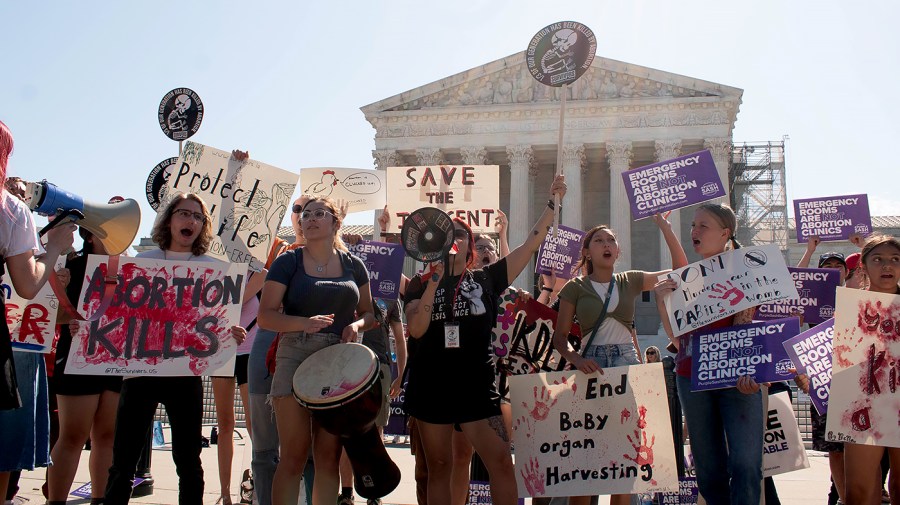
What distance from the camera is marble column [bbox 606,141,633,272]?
1459 inches

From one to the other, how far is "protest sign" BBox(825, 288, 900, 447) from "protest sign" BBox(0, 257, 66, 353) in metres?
4.87

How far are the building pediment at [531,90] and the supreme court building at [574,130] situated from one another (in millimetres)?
52

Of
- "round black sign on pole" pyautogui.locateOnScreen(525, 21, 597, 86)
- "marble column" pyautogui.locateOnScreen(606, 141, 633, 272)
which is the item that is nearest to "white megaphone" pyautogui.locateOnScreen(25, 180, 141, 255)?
"round black sign on pole" pyautogui.locateOnScreen(525, 21, 597, 86)

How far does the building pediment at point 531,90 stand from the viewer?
1545 inches

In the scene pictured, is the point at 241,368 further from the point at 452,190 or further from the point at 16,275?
the point at 452,190

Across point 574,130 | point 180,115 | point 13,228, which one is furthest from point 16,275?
point 574,130

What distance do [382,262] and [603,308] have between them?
284cm

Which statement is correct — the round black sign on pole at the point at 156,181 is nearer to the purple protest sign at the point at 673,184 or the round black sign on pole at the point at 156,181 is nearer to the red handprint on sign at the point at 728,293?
the purple protest sign at the point at 673,184

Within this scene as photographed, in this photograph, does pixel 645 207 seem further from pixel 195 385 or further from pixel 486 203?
pixel 195 385

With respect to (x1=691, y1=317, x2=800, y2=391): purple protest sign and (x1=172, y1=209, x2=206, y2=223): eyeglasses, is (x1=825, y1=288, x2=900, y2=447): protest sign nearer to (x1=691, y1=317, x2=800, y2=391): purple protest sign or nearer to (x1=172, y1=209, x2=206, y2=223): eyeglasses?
(x1=691, y1=317, x2=800, y2=391): purple protest sign

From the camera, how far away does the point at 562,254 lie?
363 inches

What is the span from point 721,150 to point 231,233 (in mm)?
34968

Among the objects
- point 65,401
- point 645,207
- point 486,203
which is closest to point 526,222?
point 486,203

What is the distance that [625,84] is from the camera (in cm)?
4031
